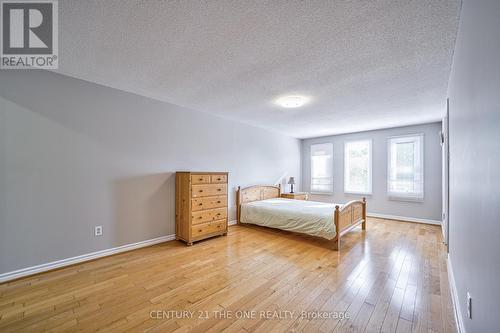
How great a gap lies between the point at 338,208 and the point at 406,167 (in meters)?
3.05

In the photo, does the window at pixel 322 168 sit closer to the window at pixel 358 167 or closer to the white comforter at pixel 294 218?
the window at pixel 358 167

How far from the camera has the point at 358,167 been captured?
5742 mm

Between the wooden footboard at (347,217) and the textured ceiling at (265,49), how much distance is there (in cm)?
184

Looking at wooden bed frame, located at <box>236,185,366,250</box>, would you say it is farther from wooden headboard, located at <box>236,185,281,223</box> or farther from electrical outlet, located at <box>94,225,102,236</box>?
electrical outlet, located at <box>94,225,102,236</box>

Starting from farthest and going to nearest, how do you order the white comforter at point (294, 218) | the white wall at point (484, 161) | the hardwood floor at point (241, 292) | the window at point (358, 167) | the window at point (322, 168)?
the window at point (322, 168) < the window at point (358, 167) < the white comforter at point (294, 218) < the hardwood floor at point (241, 292) < the white wall at point (484, 161)

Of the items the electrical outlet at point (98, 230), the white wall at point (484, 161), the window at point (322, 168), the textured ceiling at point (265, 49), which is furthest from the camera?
the window at point (322, 168)

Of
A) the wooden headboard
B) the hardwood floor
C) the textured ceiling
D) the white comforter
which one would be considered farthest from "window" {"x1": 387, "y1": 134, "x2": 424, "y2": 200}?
the wooden headboard

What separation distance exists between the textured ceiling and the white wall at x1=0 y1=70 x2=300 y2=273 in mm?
378

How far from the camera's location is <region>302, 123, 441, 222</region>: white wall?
15.2ft

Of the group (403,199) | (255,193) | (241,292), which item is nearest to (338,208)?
(241,292)

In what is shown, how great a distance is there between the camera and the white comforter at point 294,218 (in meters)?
3.34

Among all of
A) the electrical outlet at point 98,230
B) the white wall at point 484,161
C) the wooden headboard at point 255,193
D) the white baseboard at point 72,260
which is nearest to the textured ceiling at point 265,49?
the white wall at point 484,161

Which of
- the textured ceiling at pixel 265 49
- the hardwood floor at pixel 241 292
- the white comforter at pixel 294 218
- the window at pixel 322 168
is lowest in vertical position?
the hardwood floor at pixel 241 292

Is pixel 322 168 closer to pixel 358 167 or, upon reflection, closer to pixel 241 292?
pixel 358 167
